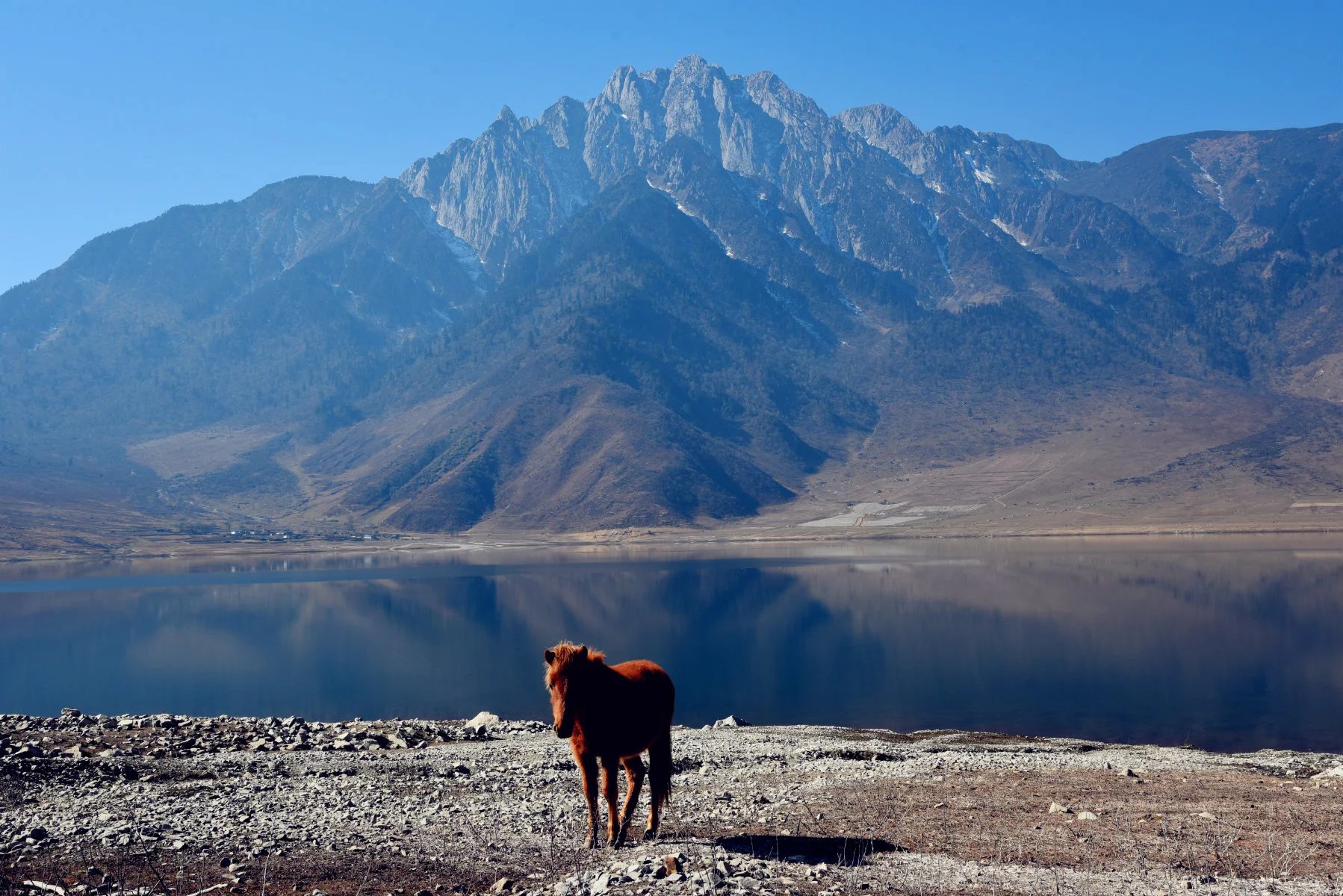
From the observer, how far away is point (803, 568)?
12256 cm

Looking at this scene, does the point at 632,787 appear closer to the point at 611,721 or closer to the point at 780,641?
the point at 611,721

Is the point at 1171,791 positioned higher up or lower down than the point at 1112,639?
higher up

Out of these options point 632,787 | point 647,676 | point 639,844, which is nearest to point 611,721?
point 647,676

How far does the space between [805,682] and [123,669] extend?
40743mm

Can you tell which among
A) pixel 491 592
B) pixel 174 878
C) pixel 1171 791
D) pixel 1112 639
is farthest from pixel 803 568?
pixel 174 878

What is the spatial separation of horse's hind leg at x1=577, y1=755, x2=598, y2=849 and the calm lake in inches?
1131

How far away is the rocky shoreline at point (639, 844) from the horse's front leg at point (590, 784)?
0.38 meters

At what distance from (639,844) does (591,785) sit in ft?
3.49

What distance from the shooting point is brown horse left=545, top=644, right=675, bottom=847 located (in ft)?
42.6

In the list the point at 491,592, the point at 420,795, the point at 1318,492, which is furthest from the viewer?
the point at 1318,492

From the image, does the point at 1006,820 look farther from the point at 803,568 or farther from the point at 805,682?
the point at 803,568

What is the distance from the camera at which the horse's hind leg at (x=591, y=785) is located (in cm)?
1326

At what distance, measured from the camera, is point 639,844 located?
13.6 metres

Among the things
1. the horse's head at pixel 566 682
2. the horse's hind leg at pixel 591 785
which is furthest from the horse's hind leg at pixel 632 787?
the horse's head at pixel 566 682
